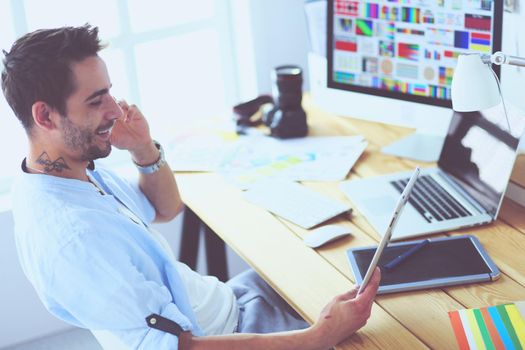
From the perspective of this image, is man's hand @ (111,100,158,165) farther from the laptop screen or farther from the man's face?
the laptop screen

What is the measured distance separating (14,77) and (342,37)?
1.06m

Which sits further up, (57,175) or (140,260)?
(57,175)

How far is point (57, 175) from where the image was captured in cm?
146

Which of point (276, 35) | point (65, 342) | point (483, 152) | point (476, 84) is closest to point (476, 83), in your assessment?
point (476, 84)

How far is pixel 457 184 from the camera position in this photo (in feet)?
6.15

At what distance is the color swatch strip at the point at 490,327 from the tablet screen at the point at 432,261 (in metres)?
0.13

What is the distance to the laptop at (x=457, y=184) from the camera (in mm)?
1705

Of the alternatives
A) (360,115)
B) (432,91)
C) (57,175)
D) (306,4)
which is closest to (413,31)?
(432,91)

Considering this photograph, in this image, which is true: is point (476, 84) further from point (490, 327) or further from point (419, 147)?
point (419, 147)

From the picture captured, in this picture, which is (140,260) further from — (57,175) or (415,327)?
(415,327)

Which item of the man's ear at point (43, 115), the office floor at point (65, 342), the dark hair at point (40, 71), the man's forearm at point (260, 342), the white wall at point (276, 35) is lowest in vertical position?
the office floor at point (65, 342)

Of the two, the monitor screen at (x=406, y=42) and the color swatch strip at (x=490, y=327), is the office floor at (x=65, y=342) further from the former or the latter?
the color swatch strip at (x=490, y=327)

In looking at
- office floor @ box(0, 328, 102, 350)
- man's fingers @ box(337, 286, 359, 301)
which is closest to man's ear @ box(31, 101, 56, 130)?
man's fingers @ box(337, 286, 359, 301)

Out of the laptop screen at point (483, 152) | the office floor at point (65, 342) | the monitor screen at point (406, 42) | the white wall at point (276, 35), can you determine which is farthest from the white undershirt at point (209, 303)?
the white wall at point (276, 35)
